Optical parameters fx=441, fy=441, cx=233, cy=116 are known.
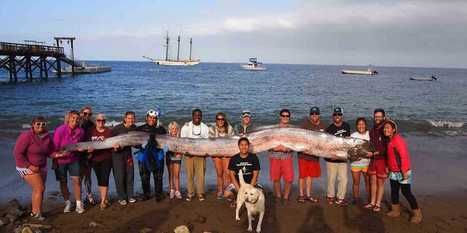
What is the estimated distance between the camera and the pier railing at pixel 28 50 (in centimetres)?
3924

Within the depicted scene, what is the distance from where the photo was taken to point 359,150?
774cm

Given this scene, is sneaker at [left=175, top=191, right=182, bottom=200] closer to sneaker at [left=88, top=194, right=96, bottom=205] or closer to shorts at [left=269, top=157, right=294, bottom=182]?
sneaker at [left=88, top=194, right=96, bottom=205]

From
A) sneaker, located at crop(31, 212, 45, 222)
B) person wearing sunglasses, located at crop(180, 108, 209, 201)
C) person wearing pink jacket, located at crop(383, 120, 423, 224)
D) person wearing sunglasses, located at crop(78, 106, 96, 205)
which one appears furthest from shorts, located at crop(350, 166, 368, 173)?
sneaker, located at crop(31, 212, 45, 222)

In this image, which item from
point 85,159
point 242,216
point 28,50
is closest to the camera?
point 242,216

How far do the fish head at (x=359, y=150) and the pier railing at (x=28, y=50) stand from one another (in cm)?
3831

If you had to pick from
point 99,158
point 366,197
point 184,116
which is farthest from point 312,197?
Answer: point 184,116

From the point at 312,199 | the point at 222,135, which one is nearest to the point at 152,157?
the point at 222,135

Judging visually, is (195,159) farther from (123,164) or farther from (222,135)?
(123,164)

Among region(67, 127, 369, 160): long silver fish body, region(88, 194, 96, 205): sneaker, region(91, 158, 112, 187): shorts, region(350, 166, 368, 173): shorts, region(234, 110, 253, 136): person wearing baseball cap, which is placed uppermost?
region(234, 110, 253, 136): person wearing baseball cap

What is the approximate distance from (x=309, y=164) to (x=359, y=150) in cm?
98

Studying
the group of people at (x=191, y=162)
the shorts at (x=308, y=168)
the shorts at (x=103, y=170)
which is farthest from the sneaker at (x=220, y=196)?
the shorts at (x=103, y=170)

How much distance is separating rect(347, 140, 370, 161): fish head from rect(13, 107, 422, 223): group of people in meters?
0.10

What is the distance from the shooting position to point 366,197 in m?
8.99

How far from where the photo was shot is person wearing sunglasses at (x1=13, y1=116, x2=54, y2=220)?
6.80m
